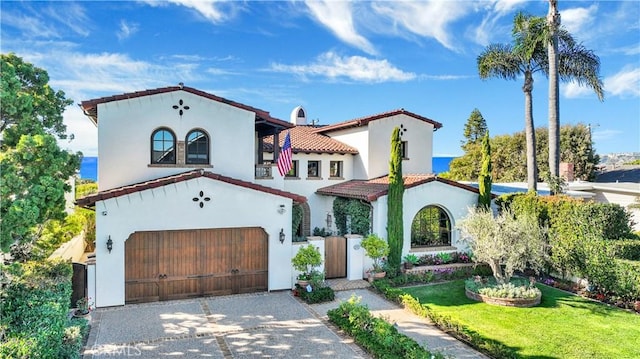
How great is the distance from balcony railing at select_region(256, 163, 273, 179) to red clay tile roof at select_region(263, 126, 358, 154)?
486 centimetres

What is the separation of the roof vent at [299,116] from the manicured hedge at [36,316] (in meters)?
27.7

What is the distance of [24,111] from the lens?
11.8 m

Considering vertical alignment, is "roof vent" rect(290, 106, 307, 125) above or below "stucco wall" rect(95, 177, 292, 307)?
above

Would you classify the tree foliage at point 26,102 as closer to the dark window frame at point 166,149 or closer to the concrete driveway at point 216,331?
the dark window frame at point 166,149

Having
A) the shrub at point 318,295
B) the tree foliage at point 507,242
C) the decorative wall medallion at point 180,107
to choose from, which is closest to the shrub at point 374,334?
the shrub at point 318,295

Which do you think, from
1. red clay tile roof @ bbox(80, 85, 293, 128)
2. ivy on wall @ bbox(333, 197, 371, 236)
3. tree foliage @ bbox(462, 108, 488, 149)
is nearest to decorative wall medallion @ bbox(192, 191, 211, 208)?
red clay tile roof @ bbox(80, 85, 293, 128)

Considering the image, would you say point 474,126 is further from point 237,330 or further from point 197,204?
point 237,330

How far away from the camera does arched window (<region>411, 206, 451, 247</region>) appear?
72.9ft

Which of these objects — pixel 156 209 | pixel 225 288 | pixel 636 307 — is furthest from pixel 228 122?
pixel 636 307

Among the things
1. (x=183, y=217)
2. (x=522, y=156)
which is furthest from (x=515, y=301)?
(x=522, y=156)

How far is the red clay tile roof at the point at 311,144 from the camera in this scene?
2685cm

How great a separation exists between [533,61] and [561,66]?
1.62 m

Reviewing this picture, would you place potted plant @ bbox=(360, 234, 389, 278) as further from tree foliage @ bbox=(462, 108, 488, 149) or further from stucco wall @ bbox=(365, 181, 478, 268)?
tree foliage @ bbox=(462, 108, 488, 149)

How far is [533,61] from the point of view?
25.1 meters
